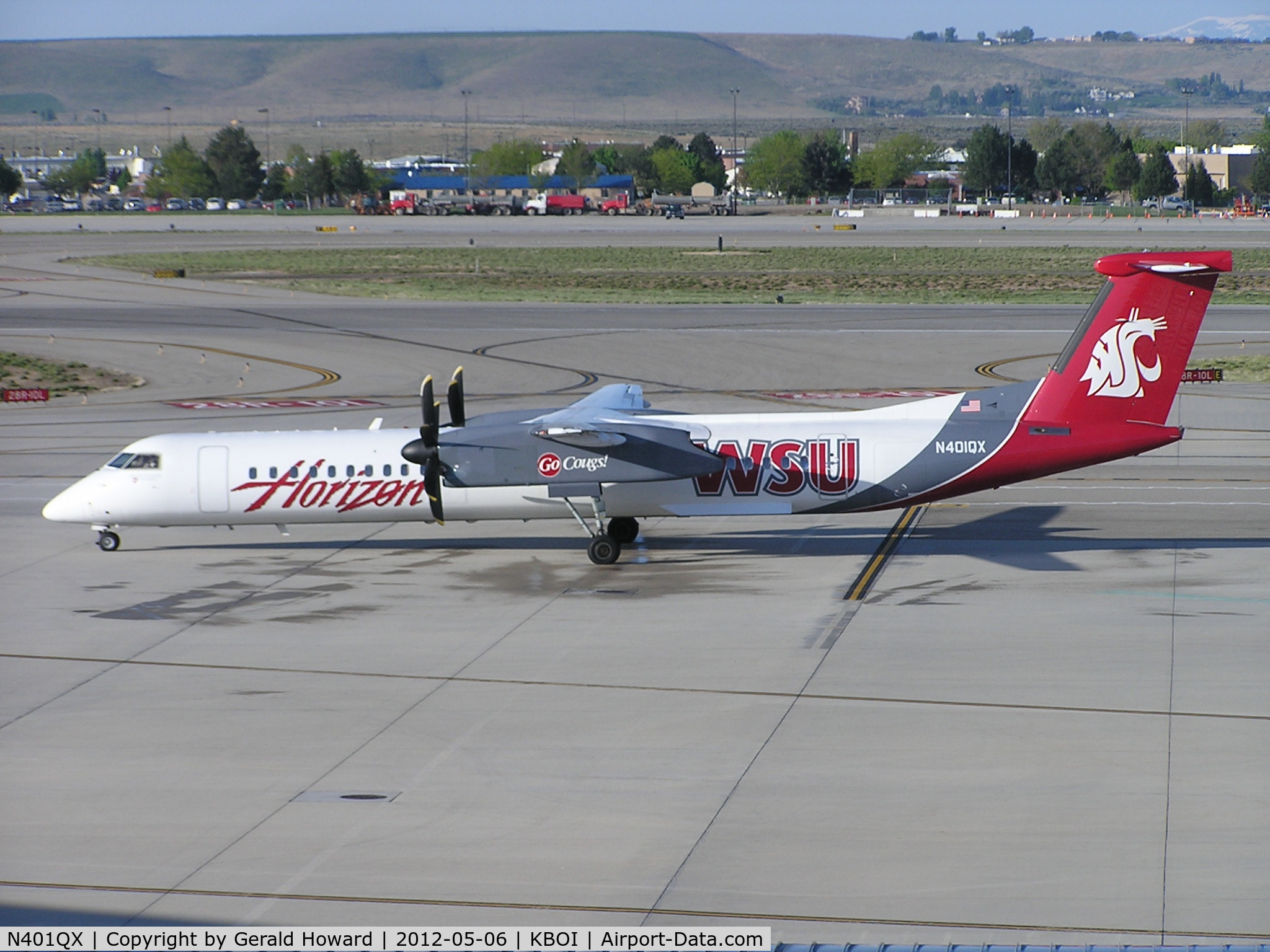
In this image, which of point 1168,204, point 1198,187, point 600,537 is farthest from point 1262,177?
point 600,537

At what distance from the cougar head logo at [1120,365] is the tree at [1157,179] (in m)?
156

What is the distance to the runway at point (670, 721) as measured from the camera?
525 inches

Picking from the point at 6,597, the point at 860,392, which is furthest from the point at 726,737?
the point at 860,392

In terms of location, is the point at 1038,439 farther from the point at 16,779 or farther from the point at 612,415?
the point at 16,779

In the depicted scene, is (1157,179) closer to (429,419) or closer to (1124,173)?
(1124,173)

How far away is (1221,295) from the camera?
75250mm

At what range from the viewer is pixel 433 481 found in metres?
26.3

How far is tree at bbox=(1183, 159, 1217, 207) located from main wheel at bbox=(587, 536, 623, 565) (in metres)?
153

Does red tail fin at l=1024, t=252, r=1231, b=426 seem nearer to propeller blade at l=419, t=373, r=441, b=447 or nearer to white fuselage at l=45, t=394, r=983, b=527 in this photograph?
white fuselage at l=45, t=394, r=983, b=527

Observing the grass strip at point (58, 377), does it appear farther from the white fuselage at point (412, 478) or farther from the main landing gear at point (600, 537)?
the main landing gear at point (600, 537)

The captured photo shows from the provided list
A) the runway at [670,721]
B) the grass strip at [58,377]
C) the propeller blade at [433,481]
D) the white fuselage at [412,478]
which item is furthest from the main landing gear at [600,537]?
the grass strip at [58,377]

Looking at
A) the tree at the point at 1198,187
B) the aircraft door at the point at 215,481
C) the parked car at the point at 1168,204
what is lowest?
the aircraft door at the point at 215,481

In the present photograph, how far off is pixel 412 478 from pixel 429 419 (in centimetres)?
240
